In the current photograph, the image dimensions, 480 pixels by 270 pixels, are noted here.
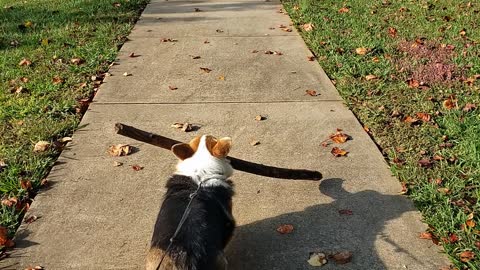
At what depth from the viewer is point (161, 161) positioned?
4.93 m

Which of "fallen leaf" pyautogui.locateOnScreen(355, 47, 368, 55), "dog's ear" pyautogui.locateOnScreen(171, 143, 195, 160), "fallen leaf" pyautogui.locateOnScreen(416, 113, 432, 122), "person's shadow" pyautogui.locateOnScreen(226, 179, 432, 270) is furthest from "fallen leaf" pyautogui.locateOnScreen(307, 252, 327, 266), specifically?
"fallen leaf" pyautogui.locateOnScreen(355, 47, 368, 55)

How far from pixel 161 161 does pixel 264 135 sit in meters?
1.10

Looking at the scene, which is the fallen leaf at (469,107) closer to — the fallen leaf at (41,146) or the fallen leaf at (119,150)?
the fallen leaf at (119,150)

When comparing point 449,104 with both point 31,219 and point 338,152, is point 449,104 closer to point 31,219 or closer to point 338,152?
point 338,152

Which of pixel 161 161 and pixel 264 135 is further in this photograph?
pixel 264 135

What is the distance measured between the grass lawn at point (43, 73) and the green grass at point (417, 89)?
3.05 m

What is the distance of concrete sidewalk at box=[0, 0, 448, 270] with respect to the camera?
3797 mm

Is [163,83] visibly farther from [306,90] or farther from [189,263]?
[189,263]

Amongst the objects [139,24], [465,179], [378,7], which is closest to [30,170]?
[465,179]

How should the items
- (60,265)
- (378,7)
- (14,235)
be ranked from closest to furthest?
(60,265)
(14,235)
(378,7)

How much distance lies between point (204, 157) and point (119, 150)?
1.72 meters

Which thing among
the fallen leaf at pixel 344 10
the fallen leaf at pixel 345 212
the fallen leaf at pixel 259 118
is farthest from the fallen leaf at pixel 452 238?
the fallen leaf at pixel 344 10

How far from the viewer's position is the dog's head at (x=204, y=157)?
3541 mm

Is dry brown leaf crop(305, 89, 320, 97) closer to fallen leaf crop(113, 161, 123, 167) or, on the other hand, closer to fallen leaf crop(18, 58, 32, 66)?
fallen leaf crop(113, 161, 123, 167)
